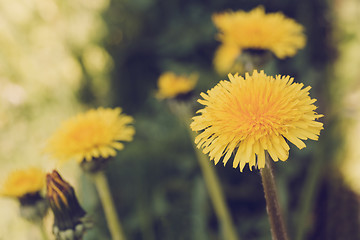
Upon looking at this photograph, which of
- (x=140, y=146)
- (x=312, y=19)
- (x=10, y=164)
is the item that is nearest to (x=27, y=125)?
(x=10, y=164)

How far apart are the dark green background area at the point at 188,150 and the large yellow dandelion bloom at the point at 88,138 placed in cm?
51

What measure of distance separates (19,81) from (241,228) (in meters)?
1.67

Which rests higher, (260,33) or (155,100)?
(155,100)

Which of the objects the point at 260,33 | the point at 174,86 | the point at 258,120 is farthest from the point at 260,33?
the point at 258,120

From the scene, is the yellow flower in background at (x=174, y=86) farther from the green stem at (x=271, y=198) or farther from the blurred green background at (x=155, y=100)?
the green stem at (x=271, y=198)

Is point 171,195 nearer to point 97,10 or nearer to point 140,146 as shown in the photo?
point 140,146

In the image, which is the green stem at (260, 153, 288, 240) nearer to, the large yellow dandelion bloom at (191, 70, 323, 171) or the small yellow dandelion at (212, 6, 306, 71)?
the large yellow dandelion bloom at (191, 70, 323, 171)

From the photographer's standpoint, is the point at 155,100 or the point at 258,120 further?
the point at 155,100

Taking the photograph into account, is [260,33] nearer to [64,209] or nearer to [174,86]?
[174,86]

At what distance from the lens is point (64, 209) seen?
2.76ft

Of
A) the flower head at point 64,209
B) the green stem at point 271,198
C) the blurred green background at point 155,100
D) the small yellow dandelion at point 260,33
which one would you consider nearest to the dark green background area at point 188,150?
the blurred green background at point 155,100

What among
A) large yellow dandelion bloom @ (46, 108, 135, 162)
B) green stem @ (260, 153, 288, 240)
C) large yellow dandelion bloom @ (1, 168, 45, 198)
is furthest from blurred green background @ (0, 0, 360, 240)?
green stem @ (260, 153, 288, 240)

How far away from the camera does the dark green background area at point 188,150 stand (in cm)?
145

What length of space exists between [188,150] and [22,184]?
0.87 metres
